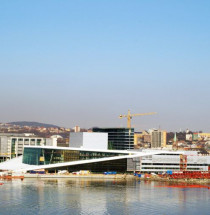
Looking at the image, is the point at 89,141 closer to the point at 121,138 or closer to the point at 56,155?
the point at 56,155

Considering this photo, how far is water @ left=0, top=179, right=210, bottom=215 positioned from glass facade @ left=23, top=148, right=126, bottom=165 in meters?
8.12

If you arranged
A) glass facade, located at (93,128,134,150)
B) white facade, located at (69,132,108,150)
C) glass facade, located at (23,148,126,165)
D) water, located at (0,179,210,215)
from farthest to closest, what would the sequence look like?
glass facade, located at (93,128,134,150) < white facade, located at (69,132,108,150) < glass facade, located at (23,148,126,165) < water, located at (0,179,210,215)

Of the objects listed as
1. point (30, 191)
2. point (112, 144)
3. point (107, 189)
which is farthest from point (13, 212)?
point (112, 144)

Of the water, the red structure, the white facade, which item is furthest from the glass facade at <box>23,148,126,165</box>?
the water

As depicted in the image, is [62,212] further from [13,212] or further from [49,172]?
[49,172]

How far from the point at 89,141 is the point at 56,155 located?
5698 millimetres

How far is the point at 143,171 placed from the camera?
59.9 meters

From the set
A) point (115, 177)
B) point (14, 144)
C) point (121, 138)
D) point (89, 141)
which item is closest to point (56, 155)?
point (89, 141)

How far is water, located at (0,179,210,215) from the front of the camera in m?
32.4

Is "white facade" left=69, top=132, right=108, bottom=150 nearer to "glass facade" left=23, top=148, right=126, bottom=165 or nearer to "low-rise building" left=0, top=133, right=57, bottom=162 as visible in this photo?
"glass facade" left=23, top=148, right=126, bottom=165

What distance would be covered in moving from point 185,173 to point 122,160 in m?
7.60

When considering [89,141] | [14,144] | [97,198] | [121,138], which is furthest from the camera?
[121,138]

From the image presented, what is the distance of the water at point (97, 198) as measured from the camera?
3241cm

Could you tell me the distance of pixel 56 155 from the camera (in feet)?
186
